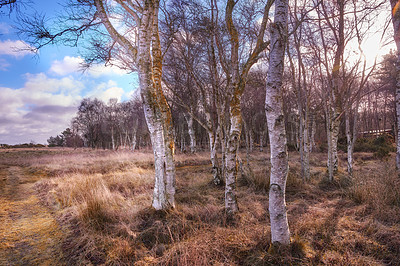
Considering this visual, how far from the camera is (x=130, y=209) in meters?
4.38

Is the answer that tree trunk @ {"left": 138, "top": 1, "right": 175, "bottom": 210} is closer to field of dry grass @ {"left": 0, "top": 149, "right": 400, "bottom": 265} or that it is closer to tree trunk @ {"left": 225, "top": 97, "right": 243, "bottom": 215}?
field of dry grass @ {"left": 0, "top": 149, "right": 400, "bottom": 265}

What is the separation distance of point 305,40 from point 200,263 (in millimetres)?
9920

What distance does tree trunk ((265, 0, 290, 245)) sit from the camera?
93.4 inches

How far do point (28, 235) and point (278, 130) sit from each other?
5.39 m

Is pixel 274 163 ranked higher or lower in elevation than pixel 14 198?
higher

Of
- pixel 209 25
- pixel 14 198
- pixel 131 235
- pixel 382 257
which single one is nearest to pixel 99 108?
pixel 14 198

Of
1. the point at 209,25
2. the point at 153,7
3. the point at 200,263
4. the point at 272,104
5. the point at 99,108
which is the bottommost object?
the point at 200,263

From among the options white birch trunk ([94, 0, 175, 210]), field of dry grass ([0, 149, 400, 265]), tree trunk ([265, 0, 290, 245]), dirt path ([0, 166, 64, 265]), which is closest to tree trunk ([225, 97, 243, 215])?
field of dry grass ([0, 149, 400, 265])

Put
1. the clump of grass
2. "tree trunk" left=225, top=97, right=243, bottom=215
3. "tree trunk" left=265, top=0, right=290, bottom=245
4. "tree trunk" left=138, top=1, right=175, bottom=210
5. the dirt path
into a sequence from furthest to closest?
"tree trunk" left=138, top=1, right=175, bottom=210, "tree trunk" left=225, top=97, right=243, bottom=215, the clump of grass, the dirt path, "tree trunk" left=265, top=0, right=290, bottom=245

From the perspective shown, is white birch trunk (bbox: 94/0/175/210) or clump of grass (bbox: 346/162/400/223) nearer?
clump of grass (bbox: 346/162/400/223)

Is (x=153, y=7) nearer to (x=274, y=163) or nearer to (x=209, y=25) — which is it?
(x=209, y=25)

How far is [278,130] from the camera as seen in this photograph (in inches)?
94.0

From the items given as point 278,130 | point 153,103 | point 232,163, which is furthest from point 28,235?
point 278,130

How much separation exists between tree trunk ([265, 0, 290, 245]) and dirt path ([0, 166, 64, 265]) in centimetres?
346
